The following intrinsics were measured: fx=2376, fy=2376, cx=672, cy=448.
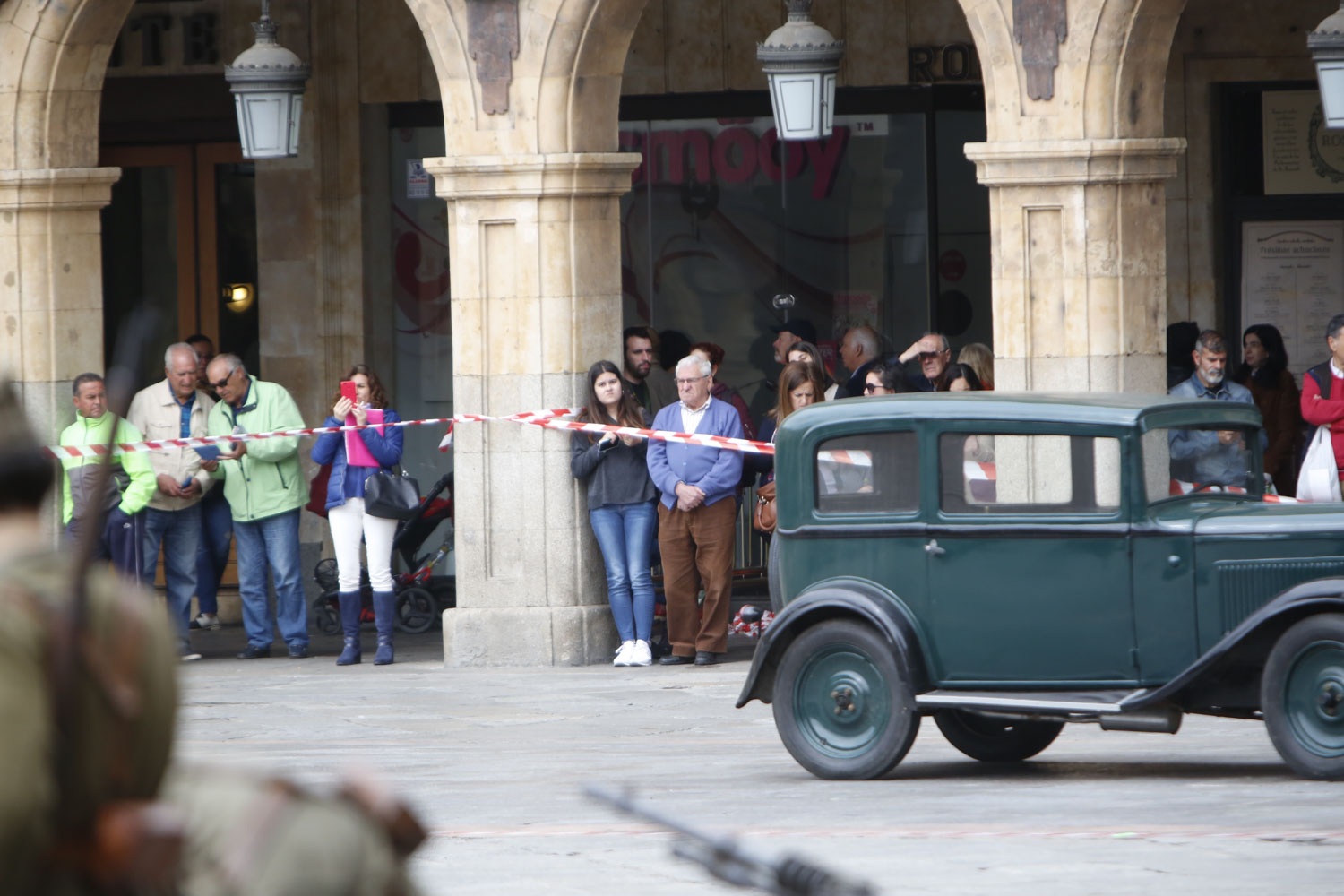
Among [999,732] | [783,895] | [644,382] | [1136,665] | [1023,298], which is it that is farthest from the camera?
[644,382]

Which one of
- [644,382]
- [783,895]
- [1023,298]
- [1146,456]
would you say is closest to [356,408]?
[644,382]

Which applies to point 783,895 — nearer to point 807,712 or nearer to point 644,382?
point 807,712

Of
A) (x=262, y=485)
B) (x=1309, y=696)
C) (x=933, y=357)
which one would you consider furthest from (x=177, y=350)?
(x=1309, y=696)

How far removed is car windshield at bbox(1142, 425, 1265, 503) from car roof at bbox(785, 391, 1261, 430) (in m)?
0.05

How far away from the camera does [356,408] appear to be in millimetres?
13711

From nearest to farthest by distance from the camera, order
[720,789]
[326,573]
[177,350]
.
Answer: [720,789] → [177,350] → [326,573]

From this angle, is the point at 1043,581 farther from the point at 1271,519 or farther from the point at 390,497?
the point at 390,497

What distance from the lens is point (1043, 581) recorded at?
346 inches

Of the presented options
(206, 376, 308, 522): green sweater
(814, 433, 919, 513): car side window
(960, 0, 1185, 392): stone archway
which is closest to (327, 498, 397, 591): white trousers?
(206, 376, 308, 522): green sweater

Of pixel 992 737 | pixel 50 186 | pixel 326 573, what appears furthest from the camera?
pixel 326 573

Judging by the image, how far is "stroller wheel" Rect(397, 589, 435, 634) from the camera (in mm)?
15773

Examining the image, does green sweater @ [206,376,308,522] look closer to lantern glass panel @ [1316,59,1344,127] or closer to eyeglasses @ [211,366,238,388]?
eyeglasses @ [211,366,238,388]

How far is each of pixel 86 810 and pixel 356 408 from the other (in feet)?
36.8

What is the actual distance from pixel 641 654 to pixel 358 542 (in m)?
1.80
